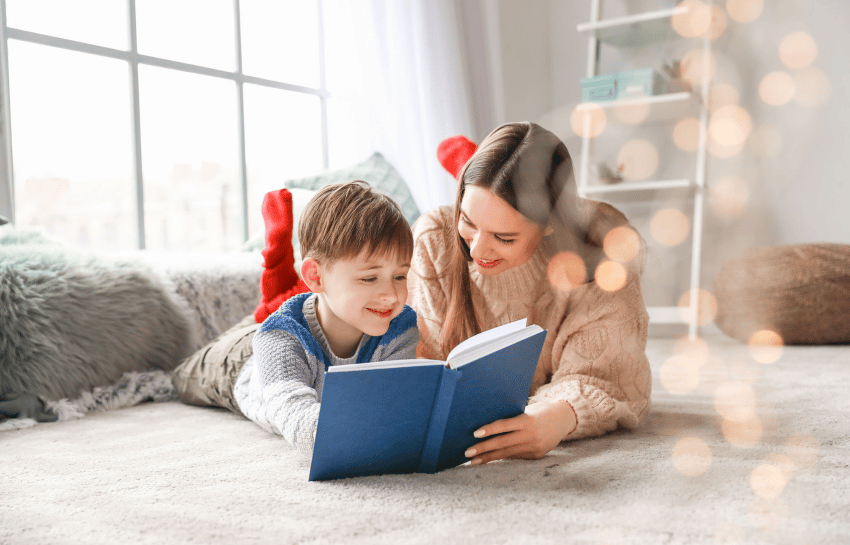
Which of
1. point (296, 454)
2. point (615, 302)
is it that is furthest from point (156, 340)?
point (615, 302)

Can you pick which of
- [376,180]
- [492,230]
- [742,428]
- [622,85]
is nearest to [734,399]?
[742,428]

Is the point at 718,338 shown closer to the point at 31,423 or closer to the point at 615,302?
the point at 615,302

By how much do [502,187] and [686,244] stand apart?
2.13 meters

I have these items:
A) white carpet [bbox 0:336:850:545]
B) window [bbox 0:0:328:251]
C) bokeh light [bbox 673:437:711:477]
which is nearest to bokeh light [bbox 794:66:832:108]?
white carpet [bbox 0:336:850:545]

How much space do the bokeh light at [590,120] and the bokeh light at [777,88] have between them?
0.68 meters

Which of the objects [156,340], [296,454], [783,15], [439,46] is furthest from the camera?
[783,15]

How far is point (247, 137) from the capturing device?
2.48 metres

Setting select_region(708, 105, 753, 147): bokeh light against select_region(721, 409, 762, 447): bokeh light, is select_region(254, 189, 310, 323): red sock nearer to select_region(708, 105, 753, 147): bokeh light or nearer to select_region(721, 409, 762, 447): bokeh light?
select_region(721, 409, 762, 447): bokeh light

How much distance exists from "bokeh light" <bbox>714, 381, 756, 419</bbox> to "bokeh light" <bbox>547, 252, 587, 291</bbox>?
1.26ft

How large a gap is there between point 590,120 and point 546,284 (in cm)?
176

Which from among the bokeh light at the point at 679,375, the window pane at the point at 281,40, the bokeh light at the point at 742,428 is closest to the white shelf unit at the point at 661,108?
the bokeh light at the point at 679,375

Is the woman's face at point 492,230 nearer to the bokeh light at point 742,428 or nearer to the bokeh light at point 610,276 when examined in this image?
the bokeh light at point 610,276

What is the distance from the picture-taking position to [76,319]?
1363 millimetres

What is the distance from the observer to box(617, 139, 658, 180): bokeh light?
9.53 ft
